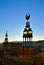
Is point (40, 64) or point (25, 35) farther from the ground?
point (25, 35)

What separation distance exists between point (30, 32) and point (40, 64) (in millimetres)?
3118

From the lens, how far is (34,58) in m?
16.7

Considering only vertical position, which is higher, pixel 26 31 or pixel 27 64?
pixel 26 31

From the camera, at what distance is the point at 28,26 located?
641 inches

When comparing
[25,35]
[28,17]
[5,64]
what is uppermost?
[28,17]

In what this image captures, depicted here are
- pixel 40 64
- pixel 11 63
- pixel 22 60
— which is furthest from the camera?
pixel 11 63

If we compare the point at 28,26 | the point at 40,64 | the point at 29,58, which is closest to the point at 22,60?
the point at 29,58

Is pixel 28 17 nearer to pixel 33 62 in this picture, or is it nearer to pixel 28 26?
pixel 28 26

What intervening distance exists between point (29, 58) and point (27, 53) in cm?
97

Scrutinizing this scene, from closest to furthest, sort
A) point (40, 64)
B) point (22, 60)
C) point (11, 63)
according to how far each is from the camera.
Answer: point (40, 64) → point (22, 60) → point (11, 63)

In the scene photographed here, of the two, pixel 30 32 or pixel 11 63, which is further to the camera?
pixel 11 63

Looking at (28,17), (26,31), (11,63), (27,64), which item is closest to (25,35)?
(26,31)

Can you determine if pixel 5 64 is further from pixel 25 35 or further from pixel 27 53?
pixel 25 35

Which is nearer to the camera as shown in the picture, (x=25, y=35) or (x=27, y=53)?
(x=25, y=35)
